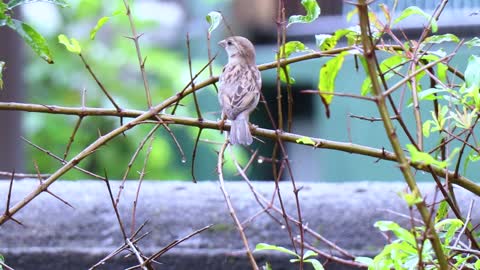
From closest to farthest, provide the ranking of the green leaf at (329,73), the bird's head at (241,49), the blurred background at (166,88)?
the green leaf at (329,73), the bird's head at (241,49), the blurred background at (166,88)

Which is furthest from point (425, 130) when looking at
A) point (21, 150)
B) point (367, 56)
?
point (21, 150)

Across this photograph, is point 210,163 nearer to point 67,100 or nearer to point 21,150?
point 67,100

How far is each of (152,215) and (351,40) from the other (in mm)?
1020

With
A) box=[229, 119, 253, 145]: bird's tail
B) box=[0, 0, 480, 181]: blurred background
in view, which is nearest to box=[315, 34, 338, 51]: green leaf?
box=[229, 119, 253, 145]: bird's tail

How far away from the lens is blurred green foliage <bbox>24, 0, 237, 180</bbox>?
19.6 feet

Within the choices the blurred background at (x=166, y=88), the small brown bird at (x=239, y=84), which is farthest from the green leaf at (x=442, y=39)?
the blurred background at (x=166, y=88)

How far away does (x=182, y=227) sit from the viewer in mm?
2854

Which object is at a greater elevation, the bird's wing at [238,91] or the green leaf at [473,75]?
the green leaf at [473,75]

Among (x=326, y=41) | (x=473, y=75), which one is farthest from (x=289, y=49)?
(x=473, y=75)

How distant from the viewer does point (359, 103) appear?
496cm

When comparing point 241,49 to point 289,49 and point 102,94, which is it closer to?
point 289,49

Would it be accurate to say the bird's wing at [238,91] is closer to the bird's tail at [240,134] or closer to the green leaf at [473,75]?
the bird's tail at [240,134]

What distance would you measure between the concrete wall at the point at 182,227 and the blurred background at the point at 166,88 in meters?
1.88

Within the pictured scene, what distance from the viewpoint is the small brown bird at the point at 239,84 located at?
10.9ft
